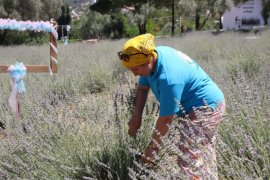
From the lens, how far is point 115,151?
10.3 feet

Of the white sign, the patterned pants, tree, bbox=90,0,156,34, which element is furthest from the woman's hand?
the white sign

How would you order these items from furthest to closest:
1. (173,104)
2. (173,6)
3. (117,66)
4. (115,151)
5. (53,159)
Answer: (173,6), (117,66), (115,151), (53,159), (173,104)

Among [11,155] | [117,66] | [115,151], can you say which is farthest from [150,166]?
[117,66]

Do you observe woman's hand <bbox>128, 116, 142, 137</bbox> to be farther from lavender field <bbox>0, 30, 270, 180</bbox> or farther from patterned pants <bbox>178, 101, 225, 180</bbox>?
patterned pants <bbox>178, 101, 225, 180</bbox>

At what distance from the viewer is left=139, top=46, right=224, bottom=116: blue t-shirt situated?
8.73 ft

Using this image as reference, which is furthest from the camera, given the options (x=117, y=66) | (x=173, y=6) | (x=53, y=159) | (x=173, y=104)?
(x=173, y=6)

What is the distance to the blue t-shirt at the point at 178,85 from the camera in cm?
266

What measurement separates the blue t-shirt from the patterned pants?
2.7 inches

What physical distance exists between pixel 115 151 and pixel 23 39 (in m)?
30.2

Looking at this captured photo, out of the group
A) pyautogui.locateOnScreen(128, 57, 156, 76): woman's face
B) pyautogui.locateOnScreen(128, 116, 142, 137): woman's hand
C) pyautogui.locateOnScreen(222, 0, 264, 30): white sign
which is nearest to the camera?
pyautogui.locateOnScreen(128, 57, 156, 76): woman's face

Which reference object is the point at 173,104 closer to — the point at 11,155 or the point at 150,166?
the point at 150,166

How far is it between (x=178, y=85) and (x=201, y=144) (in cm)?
35

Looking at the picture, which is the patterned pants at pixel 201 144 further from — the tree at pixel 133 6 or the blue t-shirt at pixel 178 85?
the tree at pixel 133 6

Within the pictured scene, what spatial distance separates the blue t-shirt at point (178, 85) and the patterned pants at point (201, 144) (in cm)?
7
